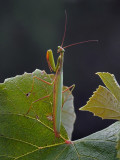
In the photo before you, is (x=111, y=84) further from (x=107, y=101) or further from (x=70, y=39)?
(x=70, y=39)

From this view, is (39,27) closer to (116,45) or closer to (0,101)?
(116,45)

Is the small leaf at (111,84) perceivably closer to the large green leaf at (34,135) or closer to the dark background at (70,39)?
the large green leaf at (34,135)

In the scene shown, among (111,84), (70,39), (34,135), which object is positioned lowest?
(34,135)

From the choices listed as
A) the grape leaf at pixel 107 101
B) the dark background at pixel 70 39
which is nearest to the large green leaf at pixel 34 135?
the grape leaf at pixel 107 101

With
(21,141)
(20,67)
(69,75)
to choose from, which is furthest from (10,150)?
(20,67)

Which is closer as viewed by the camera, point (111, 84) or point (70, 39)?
point (111, 84)

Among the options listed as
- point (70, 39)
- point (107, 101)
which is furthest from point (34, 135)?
point (70, 39)

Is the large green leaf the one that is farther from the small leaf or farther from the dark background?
the dark background
